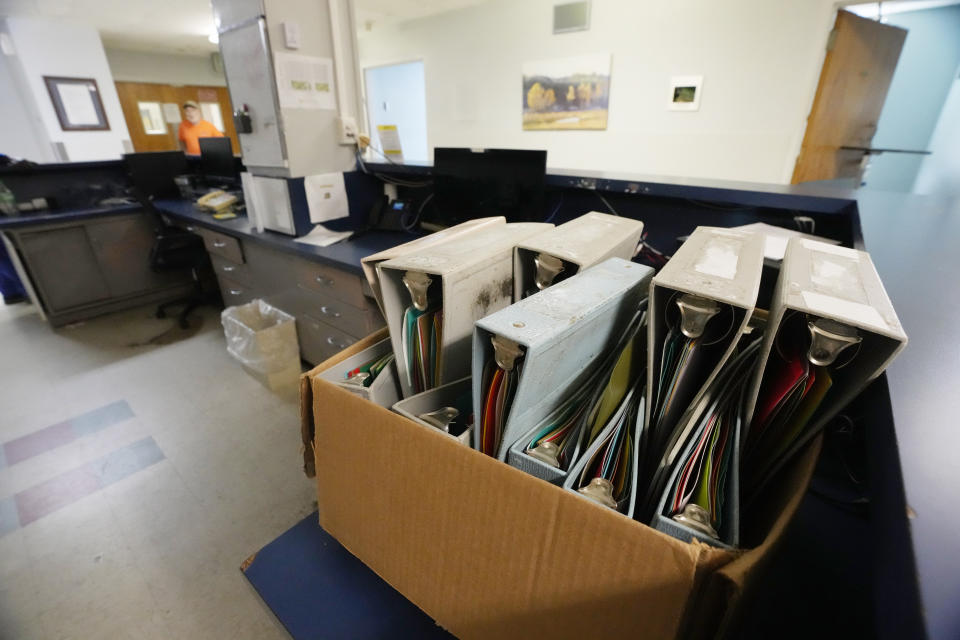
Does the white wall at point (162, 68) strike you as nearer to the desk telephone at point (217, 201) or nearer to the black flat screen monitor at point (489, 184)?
the desk telephone at point (217, 201)

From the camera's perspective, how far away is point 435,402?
0.72m

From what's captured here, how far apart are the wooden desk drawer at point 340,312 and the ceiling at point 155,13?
3.38 meters

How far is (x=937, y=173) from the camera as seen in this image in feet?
13.4

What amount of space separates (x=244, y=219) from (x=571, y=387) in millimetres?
2633

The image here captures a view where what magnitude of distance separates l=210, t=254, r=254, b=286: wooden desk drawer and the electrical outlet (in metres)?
0.97

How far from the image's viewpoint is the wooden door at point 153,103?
6848mm

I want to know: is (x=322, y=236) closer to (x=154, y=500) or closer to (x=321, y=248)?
(x=321, y=248)

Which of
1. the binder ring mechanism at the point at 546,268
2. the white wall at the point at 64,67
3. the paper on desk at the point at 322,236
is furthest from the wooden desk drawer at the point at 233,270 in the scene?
the white wall at the point at 64,67

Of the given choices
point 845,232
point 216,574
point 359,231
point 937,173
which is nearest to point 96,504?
point 216,574

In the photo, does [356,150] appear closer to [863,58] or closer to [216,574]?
[216,574]

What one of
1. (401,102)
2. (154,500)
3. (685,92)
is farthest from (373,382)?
(401,102)

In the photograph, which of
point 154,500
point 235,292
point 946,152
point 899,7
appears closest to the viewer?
point 154,500

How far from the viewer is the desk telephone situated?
276 centimetres

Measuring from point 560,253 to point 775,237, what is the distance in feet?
2.98
